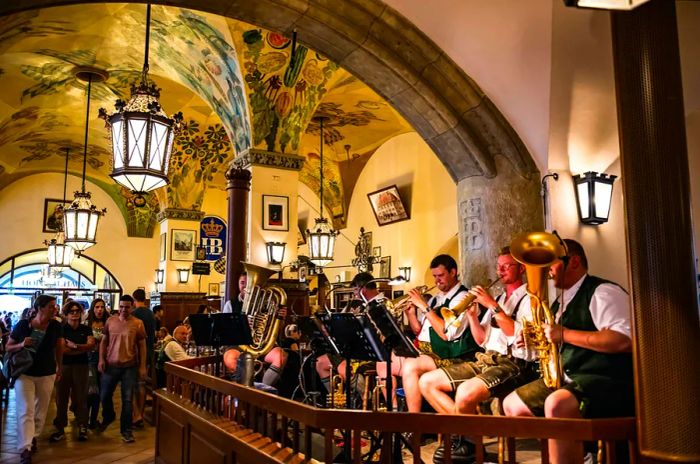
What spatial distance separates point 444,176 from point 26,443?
33.8 feet

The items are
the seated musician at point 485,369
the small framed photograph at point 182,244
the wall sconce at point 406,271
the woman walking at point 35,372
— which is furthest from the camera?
the small framed photograph at point 182,244

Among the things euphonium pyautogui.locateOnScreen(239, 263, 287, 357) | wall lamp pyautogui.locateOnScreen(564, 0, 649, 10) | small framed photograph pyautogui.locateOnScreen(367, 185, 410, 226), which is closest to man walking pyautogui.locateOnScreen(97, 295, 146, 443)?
euphonium pyautogui.locateOnScreen(239, 263, 287, 357)

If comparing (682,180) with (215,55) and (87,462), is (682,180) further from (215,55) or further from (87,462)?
(215,55)

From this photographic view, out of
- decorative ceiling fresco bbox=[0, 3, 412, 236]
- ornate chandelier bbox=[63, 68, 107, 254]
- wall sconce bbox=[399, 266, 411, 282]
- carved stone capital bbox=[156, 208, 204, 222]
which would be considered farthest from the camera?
carved stone capital bbox=[156, 208, 204, 222]

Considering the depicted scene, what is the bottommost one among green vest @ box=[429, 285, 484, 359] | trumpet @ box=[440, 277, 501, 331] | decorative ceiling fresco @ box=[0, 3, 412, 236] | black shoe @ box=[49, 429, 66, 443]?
black shoe @ box=[49, 429, 66, 443]

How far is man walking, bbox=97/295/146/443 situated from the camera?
6.77 metres

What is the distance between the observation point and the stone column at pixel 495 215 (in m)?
5.90

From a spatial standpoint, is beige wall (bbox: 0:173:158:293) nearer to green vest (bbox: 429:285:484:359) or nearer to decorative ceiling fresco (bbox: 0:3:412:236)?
decorative ceiling fresco (bbox: 0:3:412:236)

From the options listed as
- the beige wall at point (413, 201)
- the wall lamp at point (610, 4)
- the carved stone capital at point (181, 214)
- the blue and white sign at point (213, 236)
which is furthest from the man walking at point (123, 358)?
the blue and white sign at point (213, 236)

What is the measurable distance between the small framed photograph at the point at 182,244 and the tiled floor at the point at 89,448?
9.12m

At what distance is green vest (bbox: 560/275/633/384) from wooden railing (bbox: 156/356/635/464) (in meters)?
0.38

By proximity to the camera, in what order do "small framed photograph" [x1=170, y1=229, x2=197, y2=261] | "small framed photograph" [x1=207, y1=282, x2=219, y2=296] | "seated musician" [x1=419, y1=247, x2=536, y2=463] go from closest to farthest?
"seated musician" [x1=419, y1=247, x2=536, y2=463]
"small framed photograph" [x1=170, y1=229, x2=197, y2=261]
"small framed photograph" [x1=207, y1=282, x2=219, y2=296]

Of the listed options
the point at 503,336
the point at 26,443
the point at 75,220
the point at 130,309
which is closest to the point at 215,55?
the point at 75,220

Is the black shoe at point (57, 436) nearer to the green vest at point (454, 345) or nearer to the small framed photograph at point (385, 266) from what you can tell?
the green vest at point (454, 345)
